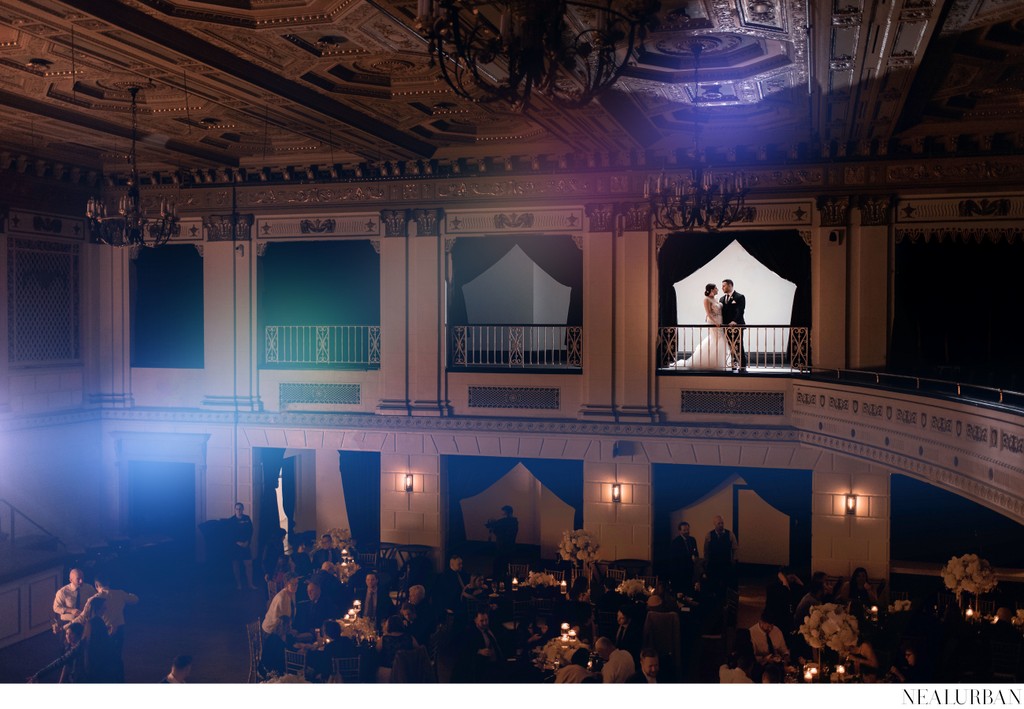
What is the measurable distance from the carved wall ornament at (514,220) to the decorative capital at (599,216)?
2.69 feet

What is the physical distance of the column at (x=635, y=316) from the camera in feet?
39.8

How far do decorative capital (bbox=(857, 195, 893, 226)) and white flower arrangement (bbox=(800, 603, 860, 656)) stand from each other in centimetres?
582

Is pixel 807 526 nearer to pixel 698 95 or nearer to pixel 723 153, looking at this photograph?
pixel 723 153

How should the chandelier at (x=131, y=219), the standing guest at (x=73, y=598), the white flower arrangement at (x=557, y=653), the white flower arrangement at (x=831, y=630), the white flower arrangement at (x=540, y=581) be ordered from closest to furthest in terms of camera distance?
the white flower arrangement at (x=831, y=630) < the white flower arrangement at (x=557, y=653) < the chandelier at (x=131, y=219) < the standing guest at (x=73, y=598) < the white flower arrangement at (x=540, y=581)

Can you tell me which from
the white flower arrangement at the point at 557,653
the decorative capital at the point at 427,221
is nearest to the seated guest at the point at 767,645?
the white flower arrangement at the point at 557,653

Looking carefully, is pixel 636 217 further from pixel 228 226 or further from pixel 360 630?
pixel 360 630

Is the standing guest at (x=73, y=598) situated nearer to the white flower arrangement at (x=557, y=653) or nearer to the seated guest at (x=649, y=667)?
the white flower arrangement at (x=557, y=653)

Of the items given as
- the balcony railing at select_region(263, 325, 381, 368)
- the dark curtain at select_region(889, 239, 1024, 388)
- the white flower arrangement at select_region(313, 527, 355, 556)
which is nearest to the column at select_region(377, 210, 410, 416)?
the balcony railing at select_region(263, 325, 381, 368)

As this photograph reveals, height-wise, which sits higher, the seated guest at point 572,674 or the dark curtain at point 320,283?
the dark curtain at point 320,283

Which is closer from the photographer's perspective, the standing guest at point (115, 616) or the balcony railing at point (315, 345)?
the standing guest at point (115, 616)

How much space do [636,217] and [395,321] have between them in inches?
146

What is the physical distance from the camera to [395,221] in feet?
42.6

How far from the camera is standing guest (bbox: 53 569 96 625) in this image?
9203mm

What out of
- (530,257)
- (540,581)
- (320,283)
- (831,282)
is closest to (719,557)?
(540,581)
